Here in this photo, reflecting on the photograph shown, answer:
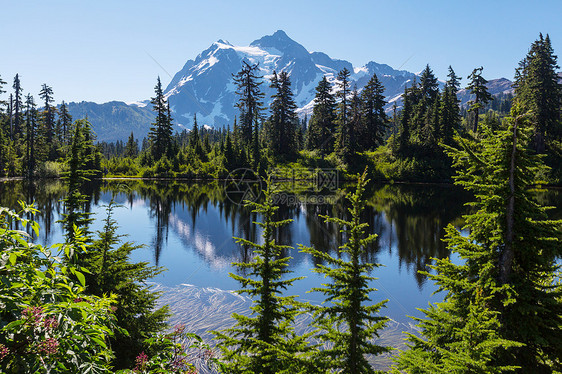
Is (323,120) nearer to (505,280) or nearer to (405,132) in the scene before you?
(405,132)

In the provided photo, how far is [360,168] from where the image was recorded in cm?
6184

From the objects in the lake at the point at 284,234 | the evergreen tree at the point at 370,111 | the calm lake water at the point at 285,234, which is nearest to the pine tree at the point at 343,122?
the evergreen tree at the point at 370,111

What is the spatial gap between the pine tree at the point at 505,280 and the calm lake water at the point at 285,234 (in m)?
6.43

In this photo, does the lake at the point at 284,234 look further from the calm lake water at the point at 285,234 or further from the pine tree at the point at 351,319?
the pine tree at the point at 351,319

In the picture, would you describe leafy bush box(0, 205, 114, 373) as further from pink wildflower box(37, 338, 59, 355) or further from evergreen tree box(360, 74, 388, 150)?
evergreen tree box(360, 74, 388, 150)

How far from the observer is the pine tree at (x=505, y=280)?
5.44 m

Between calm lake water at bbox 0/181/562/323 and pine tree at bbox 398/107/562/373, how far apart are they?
21.1 ft

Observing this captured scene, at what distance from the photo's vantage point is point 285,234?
24.7m

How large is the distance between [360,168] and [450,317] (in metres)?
57.3

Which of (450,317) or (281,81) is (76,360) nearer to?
(450,317)

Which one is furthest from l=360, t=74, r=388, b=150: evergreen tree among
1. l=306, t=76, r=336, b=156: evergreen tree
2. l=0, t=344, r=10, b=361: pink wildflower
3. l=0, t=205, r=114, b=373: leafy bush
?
l=0, t=344, r=10, b=361: pink wildflower

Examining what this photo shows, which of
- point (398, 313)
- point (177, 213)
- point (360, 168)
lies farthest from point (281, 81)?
point (398, 313)

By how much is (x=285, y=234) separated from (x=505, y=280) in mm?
19243

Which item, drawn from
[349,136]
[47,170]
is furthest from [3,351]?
[47,170]
